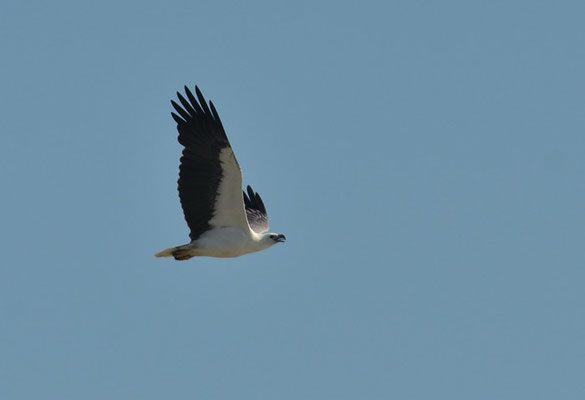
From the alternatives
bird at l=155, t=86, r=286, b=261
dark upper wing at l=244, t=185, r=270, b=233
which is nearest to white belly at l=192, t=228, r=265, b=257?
bird at l=155, t=86, r=286, b=261

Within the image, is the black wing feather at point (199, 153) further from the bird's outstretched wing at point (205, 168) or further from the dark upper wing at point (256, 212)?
the dark upper wing at point (256, 212)

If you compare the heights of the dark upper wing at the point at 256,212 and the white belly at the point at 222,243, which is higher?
the dark upper wing at the point at 256,212

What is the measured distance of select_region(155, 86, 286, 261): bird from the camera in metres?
25.9

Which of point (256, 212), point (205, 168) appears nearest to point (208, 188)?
point (205, 168)

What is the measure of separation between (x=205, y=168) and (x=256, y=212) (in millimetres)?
3801

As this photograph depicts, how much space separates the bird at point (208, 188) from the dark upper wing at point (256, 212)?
220 cm

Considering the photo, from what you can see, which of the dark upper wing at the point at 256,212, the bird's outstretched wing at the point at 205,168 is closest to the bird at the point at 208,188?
the bird's outstretched wing at the point at 205,168

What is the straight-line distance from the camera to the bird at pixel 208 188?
2586 cm

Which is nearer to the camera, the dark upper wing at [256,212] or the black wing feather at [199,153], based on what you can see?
the black wing feather at [199,153]

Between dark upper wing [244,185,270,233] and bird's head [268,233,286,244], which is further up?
dark upper wing [244,185,270,233]

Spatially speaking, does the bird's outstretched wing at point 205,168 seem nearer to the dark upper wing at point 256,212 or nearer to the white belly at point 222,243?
the white belly at point 222,243

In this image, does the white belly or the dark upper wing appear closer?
the white belly

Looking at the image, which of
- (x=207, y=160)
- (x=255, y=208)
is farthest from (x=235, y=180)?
(x=255, y=208)

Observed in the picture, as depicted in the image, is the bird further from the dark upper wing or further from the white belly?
the dark upper wing
